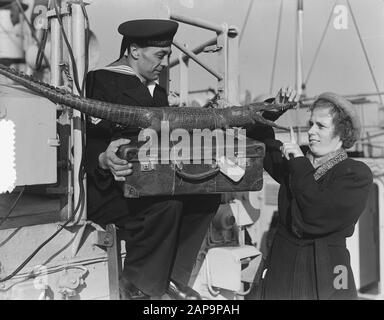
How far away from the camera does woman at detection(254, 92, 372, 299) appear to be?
2059 millimetres

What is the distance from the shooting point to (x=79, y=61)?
2137 mm

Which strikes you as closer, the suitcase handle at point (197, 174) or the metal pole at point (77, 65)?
the suitcase handle at point (197, 174)

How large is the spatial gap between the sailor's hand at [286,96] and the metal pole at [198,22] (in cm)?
74

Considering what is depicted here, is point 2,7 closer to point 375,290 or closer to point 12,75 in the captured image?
point 12,75

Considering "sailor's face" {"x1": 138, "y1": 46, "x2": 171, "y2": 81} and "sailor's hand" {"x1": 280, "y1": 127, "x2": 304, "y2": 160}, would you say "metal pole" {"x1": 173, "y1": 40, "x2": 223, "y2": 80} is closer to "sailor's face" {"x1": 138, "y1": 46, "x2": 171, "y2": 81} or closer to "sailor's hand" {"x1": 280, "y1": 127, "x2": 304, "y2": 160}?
"sailor's face" {"x1": 138, "y1": 46, "x2": 171, "y2": 81}

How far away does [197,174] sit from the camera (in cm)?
200

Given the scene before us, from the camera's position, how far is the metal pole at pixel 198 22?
2.57 meters

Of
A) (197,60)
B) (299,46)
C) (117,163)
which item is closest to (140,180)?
(117,163)

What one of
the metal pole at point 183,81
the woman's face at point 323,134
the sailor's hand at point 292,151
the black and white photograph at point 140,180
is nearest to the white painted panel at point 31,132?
the black and white photograph at point 140,180

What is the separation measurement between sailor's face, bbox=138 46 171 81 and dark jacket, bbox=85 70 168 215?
0.08 m

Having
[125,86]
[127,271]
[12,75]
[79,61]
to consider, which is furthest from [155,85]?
[127,271]

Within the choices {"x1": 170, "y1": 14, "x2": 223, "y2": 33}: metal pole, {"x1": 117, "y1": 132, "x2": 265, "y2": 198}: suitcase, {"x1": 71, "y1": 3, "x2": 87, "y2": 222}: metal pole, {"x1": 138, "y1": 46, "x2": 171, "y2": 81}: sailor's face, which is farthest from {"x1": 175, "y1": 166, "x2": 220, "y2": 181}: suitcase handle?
{"x1": 170, "y1": 14, "x2": 223, "y2": 33}: metal pole

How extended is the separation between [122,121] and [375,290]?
293cm

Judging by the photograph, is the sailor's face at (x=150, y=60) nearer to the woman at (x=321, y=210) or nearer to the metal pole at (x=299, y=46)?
the woman at (x=321, y=210)
